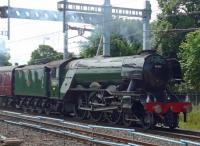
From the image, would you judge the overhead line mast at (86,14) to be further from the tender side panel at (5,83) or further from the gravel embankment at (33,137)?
the gravel embankment at (33,137)

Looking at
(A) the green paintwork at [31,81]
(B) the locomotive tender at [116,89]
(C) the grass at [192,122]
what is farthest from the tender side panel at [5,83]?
(C) the grass at [192,122]

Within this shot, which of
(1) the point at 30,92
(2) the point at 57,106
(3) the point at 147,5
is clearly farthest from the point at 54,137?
(3) the point at 147,5

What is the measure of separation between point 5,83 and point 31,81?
552 cm

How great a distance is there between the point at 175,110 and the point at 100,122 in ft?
12.1

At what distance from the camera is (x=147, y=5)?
1163 inches

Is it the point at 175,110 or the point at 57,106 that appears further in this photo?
the point at 57,106

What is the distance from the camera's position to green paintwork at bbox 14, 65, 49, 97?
2433 centimetres

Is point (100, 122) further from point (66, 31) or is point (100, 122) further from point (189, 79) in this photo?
point (189, 79)

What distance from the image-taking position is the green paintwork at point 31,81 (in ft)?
79.8

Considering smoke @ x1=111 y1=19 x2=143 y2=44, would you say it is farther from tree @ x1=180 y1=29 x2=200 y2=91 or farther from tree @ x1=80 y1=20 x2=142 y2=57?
tree @ x1=180 y1=29 x2=200 y2=91

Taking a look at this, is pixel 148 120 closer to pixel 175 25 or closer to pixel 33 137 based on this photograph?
pixel 33 137

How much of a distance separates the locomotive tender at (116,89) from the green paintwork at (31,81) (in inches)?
2.1

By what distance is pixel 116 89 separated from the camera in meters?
18.3

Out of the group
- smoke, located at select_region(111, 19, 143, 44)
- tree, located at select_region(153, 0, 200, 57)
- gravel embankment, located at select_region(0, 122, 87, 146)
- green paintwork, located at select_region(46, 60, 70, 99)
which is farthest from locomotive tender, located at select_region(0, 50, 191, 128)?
tree, located at select_region(153, 0, 200, 57)
